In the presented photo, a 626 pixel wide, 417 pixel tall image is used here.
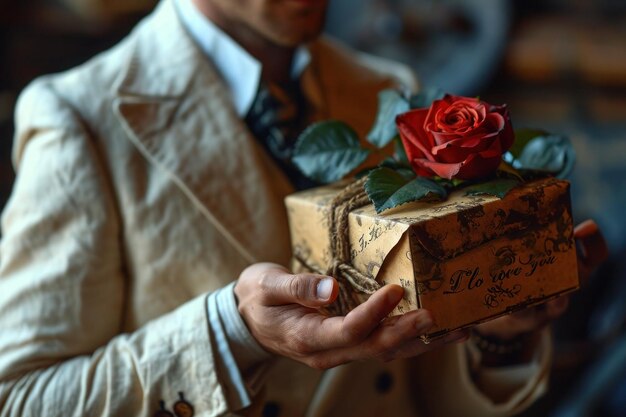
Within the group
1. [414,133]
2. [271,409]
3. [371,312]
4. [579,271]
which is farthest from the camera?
[271,409]

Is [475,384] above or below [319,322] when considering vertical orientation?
below

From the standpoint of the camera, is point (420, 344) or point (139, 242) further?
point (139, 242)

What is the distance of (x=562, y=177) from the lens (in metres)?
0.85

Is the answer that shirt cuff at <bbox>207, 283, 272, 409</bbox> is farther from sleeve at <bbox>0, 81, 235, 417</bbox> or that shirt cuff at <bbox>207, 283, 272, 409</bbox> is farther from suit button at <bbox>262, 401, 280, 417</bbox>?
suit button at <bbox>262, 401, 280, 417</bbox>

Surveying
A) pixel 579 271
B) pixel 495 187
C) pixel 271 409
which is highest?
pixel 495 187

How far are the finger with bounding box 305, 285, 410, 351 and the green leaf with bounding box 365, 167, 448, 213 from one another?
87mm

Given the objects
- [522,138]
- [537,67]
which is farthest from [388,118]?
[537,67]

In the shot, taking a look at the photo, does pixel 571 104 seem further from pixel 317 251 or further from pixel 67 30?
pixel 317 251

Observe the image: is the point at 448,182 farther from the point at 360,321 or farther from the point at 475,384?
the point at 475,384

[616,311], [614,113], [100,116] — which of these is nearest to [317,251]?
[100,116]

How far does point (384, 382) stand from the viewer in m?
1.11

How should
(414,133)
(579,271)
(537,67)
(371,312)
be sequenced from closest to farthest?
(371,312) → (414,133) → (579,271) → (537,67)

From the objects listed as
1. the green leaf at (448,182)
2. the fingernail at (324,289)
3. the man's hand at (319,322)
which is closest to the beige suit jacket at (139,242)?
the man's hand at (319,322)

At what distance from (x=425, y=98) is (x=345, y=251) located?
0.23m
